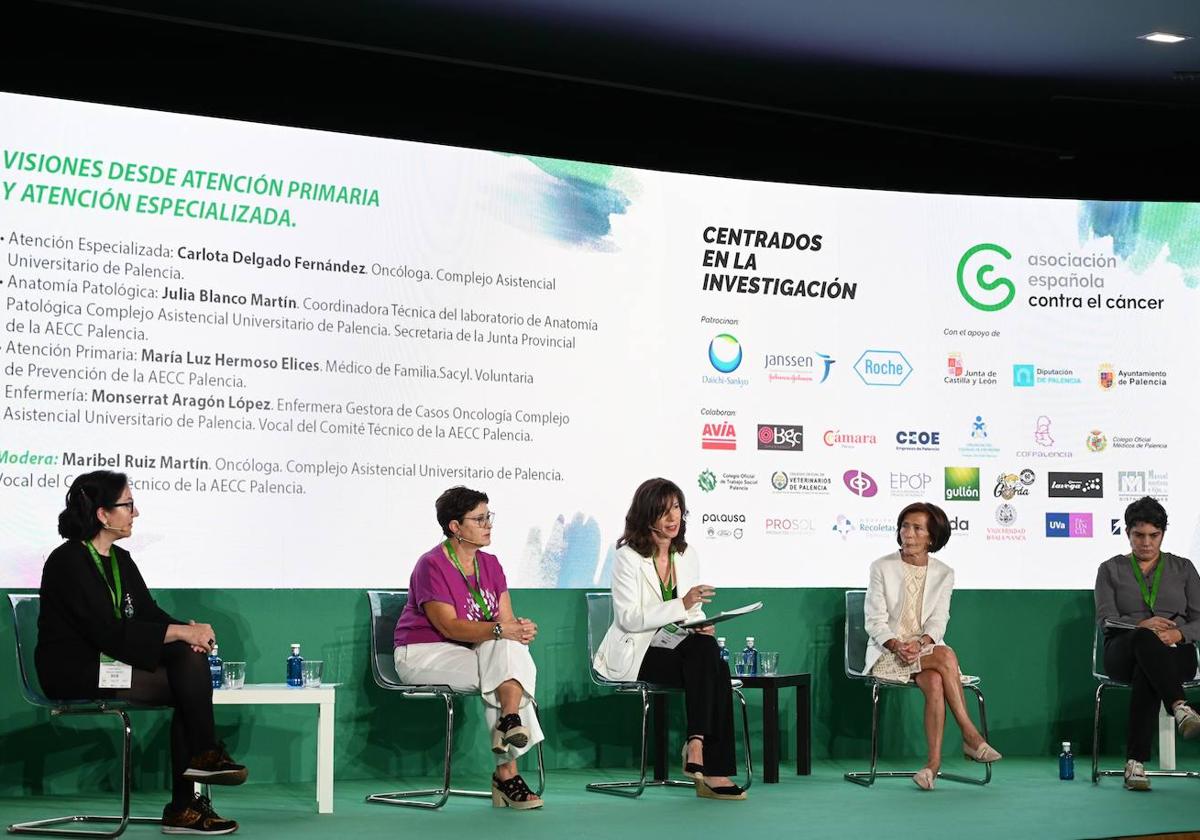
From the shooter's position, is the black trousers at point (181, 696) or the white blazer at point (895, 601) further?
the white blazer at point (895, 601)

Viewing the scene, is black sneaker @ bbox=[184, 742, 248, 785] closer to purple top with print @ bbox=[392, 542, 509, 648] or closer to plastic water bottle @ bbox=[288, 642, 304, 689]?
plastic water bottle @ bbox=[288, 642, 304, 689]

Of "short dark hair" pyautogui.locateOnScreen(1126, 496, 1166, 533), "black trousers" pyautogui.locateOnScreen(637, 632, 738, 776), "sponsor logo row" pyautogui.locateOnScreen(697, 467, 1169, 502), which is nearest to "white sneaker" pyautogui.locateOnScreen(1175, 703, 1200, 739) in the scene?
"short dark hair" pyautogui.locateOnScreen(1126, 496, 1166, 533)

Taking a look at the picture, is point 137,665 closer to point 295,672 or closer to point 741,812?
point 295,672

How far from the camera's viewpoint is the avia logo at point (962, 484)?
689cm

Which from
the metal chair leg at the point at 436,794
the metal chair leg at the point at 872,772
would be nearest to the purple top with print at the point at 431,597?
the metal chair leg at the point at 436,794

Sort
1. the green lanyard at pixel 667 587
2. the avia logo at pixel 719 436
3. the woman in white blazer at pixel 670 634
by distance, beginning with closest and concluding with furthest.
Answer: the woman in white blazer at pixel 670 634 < the green lanyard at pixel 667 587 < the avia logo at pixel 719 436

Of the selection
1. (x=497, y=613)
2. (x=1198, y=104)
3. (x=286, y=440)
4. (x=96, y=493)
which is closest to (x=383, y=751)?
(x=497, y=613)

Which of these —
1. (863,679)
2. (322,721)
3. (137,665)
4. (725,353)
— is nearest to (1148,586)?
(863,679)

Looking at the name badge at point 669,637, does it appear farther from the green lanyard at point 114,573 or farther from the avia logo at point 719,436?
the green lanyard at point 114,573

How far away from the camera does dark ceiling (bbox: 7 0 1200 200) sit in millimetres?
6039

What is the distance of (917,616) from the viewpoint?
20.5 feet

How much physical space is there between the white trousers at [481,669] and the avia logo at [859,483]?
6.68 ft

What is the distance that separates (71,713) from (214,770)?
471mm

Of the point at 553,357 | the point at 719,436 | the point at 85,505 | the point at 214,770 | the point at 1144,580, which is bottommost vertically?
the point at 214,770
